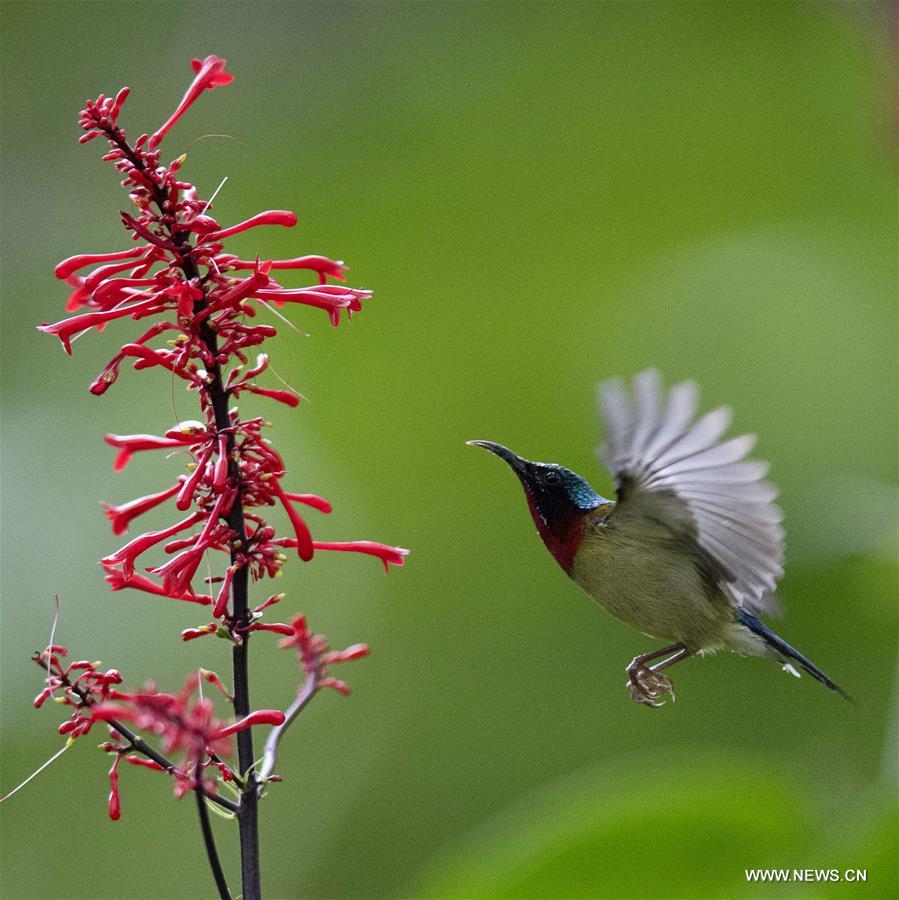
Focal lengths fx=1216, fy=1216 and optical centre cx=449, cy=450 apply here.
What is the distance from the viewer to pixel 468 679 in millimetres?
7195

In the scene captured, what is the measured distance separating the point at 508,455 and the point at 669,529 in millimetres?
476

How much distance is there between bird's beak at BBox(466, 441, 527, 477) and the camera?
8.26 feet

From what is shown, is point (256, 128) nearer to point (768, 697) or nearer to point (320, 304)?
point (768, 697)

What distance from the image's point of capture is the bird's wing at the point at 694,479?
2.27 metres

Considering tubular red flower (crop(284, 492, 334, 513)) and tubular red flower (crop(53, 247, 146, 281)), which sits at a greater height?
tubular red flower (crop(53, 247, 146, 281))

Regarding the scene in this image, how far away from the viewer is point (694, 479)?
2.45 metres

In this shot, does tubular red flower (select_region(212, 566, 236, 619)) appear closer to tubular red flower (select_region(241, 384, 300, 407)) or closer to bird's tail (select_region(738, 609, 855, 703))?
tubular red flower (select_region(241, 384, 300, 407))

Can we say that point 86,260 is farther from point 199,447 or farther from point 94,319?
point 199,447

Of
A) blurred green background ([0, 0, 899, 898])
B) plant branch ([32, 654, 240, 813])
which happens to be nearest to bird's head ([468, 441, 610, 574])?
plant branch ([32, 654, 240, 813])

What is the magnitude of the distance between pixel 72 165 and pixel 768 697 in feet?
18.0

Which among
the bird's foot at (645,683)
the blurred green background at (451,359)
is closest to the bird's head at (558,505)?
the bird's foot at (645,683)

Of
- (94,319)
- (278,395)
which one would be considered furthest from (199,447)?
(94,319)

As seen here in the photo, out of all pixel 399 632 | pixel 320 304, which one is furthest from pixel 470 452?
pixel 320 304

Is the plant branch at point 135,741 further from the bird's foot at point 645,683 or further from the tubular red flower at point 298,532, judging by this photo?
the bird's foot at point 645,683
